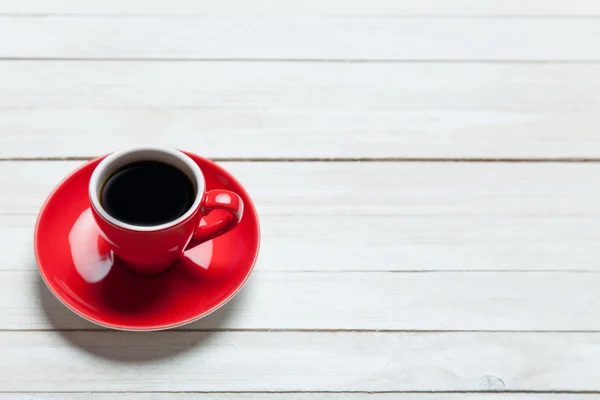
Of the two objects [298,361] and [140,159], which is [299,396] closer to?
[298,361]

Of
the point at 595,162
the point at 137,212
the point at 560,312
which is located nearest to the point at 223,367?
the point at 137,212

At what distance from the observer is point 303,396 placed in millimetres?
653

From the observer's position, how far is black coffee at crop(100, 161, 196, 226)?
608mm

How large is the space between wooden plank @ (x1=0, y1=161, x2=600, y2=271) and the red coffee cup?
106 mm

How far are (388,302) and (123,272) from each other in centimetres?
26

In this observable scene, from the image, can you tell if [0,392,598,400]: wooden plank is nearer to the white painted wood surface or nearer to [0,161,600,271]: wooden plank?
the white painted wood surface
